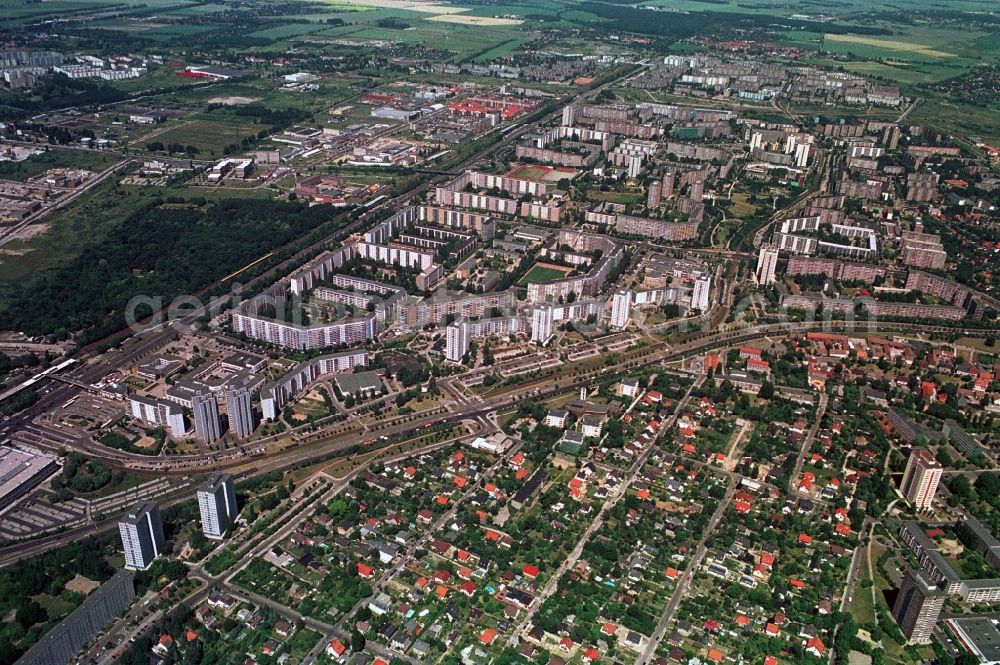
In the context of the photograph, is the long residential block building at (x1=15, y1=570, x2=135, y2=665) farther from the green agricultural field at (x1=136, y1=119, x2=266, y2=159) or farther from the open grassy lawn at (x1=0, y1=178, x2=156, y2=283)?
the green agricultural field at (x1=136, y1=119, x2=266, y2=159)

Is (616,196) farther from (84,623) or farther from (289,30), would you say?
(289,30)

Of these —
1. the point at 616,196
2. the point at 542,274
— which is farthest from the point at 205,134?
the point at 542,274

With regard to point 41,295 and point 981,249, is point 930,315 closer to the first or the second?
point 981,249

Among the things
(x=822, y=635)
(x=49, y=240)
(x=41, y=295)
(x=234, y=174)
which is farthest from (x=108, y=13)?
(x=822, y=635)

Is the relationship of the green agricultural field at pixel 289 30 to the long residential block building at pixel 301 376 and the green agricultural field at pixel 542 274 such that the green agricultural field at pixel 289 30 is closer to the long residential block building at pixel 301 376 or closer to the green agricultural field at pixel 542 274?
the green agricultural field at pixel 542 274

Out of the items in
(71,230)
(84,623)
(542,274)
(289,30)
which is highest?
(289,30)

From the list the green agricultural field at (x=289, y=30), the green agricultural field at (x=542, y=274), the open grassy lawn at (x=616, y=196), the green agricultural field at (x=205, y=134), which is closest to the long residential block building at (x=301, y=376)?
the green agricultural field at (x=542, y=274)

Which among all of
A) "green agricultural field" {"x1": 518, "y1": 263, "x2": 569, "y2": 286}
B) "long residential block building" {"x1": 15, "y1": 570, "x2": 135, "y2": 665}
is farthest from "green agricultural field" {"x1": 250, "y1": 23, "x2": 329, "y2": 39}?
"long residential block building" {"x1": 15, "y1": 570, "x2": 135, "y2": 665}

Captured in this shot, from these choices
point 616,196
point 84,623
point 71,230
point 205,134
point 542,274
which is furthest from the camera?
point 205,134
